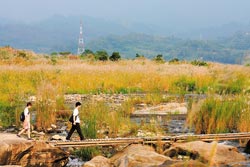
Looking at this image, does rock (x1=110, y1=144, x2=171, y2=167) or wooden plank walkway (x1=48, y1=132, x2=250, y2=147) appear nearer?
rock (x1=110, y1=144, x2=171, y2=167)

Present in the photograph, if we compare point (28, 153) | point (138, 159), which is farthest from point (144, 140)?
point (28, 153)

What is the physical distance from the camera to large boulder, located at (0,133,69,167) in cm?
1158

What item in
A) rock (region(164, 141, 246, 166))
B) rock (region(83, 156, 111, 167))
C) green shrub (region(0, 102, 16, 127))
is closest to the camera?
rock (region(83, 156, 111, 167))

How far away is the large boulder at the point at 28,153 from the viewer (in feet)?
38.0

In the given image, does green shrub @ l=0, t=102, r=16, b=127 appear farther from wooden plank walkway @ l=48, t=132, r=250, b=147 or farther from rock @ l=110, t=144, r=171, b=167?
rock @ l=110, t=144, r=171, b=167

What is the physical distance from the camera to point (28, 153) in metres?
12.0

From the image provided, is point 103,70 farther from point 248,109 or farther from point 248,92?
point 248,109

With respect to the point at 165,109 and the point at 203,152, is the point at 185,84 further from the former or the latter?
the point at 203,152

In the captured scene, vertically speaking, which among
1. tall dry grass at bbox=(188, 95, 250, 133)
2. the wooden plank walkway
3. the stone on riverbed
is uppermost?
tall dry grass at bbox=(188, 95, 250, 133)

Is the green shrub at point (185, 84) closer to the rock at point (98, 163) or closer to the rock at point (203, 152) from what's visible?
the rock at point (203, 152)

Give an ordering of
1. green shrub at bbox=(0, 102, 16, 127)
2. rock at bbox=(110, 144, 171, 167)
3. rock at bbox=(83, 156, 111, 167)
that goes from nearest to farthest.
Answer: rock at bbox=(110, 144, 171, 167) → rock at bbox=(83, 156, 111, 167) → green shrub at bbox=(0, 102, 16, 127)

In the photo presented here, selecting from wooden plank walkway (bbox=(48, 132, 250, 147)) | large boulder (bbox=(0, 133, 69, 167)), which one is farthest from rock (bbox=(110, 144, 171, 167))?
large boulder (bbox=(0, 133, 69, 167))

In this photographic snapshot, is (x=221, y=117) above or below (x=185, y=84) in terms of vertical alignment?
above

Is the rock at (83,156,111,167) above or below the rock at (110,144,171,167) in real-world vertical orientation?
below
